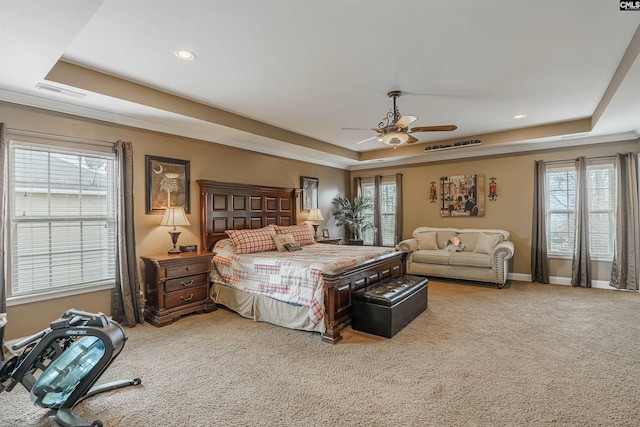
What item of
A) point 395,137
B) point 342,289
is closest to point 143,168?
point 342,289

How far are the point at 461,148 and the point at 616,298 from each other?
3352 millimetres

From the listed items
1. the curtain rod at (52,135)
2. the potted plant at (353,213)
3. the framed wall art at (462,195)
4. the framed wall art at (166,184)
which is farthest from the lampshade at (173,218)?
the framed wall art at (462,195)

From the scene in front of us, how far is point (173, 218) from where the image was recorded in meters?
4.15

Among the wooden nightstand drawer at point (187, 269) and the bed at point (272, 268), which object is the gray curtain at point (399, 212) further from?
the wooden nightstand drawer at point (187, 269)

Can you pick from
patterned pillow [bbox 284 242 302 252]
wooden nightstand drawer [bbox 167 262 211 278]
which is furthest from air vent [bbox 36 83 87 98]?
patterned pillow [bbox 284 242 302 252]

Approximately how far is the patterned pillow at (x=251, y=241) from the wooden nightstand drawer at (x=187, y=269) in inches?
18.3

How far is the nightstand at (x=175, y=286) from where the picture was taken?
384 cm

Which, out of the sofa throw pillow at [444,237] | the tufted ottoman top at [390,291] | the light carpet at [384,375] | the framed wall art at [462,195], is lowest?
the light carpet at [384,375]

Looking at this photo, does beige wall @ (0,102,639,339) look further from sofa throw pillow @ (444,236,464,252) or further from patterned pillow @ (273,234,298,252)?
patterned pillow @ (273,234,298,252)

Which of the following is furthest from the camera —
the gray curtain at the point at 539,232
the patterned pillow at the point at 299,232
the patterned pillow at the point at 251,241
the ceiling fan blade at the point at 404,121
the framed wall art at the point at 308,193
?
the framed wall art at the point at 308,193

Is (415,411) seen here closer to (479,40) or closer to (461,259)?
(479,40)

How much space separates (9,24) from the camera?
80.4 inches

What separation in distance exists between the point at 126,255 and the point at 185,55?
241 cm

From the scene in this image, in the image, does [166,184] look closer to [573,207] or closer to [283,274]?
[283,274]
